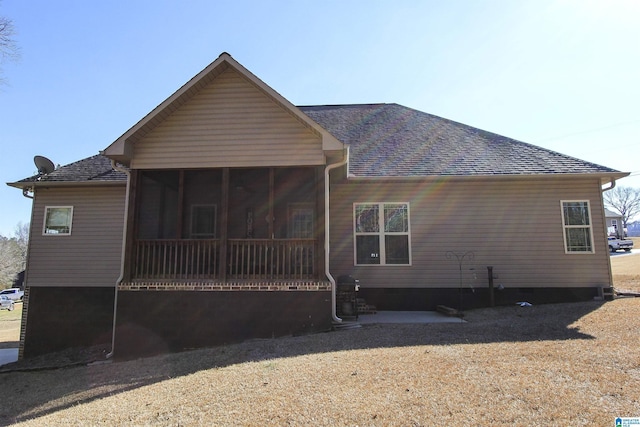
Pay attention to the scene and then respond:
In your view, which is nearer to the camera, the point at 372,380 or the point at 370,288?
the point at 372,380

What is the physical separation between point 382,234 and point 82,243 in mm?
8504

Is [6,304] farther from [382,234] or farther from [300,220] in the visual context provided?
[382,234]

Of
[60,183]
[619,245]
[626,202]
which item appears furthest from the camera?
[626,202]

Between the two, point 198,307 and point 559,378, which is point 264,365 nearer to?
Answer: point 198,307

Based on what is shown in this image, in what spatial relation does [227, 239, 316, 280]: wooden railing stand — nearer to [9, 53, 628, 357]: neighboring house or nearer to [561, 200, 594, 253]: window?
[9, 53, 628, 357]: neighboring house

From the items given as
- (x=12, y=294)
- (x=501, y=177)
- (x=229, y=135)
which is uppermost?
(x=229, y=135)

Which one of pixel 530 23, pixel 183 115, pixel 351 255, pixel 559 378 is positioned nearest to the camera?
pixel 559 378

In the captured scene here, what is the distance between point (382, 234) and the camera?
32.3ft

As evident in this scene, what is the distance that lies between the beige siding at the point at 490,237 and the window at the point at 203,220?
3.61 m

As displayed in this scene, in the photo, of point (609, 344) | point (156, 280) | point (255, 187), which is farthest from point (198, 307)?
point (609, 344)

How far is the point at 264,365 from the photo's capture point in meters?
5.27

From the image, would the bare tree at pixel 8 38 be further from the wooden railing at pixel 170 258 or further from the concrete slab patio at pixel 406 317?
the concrete slab patio at pixel 406 317

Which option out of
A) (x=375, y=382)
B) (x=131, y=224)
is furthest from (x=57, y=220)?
(x=375, y=382)

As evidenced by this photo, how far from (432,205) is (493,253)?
200cm
